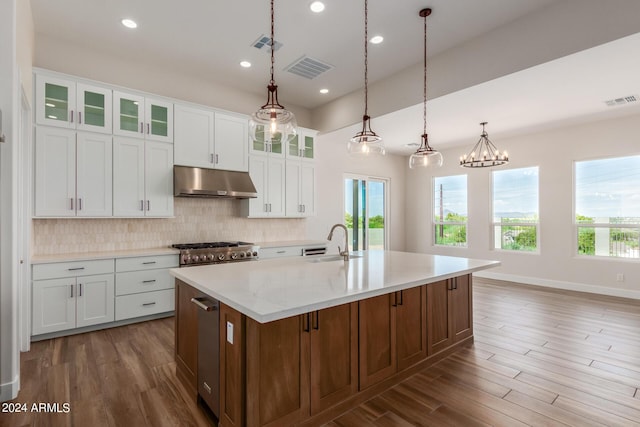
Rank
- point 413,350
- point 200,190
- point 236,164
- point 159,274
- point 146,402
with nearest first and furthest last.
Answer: point 146,402 → point 413,350 → point 159,274 → point 200,190 → point 236,164

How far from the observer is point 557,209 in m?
5.90

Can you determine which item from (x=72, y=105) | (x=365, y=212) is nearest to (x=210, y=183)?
(x=72, y=105)

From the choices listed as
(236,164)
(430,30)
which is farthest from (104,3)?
(430,30)

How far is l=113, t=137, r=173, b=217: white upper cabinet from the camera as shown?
12.7 ft

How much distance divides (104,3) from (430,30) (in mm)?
3335

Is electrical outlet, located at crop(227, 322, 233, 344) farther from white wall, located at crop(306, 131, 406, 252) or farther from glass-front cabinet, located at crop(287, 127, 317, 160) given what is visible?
white wall, located at crop(306, 131, 406, 252)

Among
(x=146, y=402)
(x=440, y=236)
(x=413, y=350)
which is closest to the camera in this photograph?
(x=146, y=402)

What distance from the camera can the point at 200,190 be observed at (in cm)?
422

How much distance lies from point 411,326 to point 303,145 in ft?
12.5

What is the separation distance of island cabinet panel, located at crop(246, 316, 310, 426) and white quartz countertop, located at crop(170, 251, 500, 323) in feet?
0.57

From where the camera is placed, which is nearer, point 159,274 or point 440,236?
point 159,274

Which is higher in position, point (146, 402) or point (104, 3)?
point (104, 3)

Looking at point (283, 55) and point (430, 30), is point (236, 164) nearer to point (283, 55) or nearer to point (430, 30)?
point (283, 55)

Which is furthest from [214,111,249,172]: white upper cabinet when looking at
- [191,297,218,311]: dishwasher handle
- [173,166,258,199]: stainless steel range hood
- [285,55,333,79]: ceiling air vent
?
[191,297,218,311]: dishwasher handle
